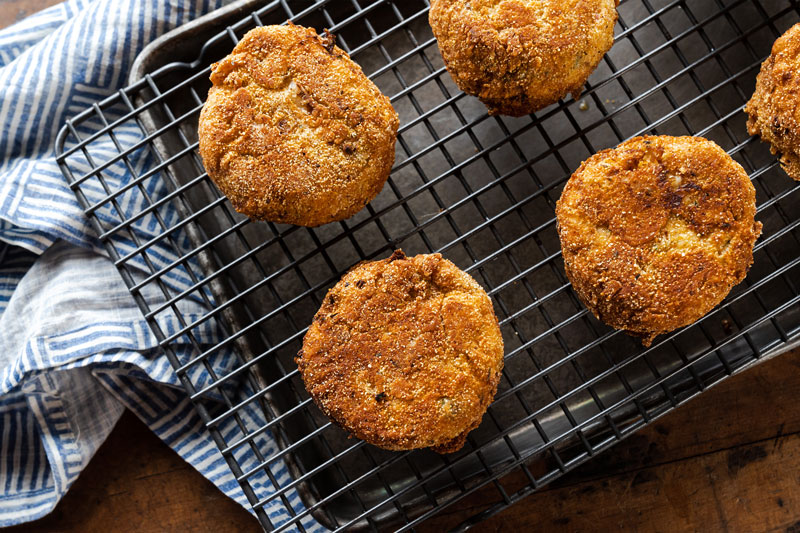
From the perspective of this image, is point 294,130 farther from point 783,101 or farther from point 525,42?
point 783,101

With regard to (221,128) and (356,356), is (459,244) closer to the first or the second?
(356,356)

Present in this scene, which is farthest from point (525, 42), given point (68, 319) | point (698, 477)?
point (68, 319)

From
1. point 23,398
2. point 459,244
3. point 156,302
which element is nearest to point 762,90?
point 459,244

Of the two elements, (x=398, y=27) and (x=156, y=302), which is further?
(x=156, y=302)

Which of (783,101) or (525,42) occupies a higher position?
(525,42)

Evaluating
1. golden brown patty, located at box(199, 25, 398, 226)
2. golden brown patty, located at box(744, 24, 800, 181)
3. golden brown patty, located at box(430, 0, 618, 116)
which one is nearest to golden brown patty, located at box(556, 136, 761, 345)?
golden brown patty, located at box(744, 24, 800, 181)

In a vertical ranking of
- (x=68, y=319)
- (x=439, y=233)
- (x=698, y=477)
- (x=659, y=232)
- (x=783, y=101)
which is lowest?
(x=698, y=477)
